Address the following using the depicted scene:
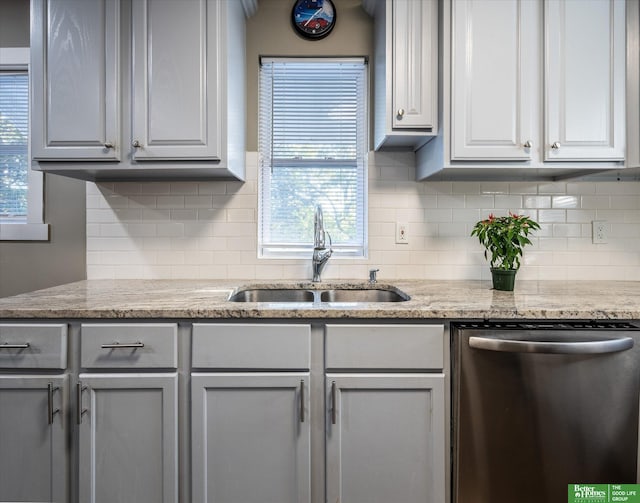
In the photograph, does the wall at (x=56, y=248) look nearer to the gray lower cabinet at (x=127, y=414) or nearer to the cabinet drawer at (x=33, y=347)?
the cabinet drawer at (x=33, y=347)

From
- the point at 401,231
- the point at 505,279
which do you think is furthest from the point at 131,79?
the point at 505,279

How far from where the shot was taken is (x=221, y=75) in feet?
5.72

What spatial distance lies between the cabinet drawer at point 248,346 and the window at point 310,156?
0.82 m

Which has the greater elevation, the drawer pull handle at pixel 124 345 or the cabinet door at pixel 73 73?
the cabinet door at pixel 73 73

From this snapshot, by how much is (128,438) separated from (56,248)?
1.25m

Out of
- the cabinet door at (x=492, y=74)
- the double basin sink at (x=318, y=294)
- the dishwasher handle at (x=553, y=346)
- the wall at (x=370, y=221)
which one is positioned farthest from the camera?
the wall at (x=370, y=221)

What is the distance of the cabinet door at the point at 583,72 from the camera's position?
5.63 ft

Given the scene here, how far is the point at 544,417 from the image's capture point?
139cm

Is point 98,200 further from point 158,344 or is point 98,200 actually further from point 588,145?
point 588,145

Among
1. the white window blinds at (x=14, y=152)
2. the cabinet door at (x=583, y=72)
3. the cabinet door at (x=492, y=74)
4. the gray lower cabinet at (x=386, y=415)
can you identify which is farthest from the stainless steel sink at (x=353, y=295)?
the white window blinds at (x=14, y=152)

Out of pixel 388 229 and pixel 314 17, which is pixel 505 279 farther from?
pixel 314 17

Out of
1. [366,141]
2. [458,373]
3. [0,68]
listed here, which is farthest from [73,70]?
[458,373]

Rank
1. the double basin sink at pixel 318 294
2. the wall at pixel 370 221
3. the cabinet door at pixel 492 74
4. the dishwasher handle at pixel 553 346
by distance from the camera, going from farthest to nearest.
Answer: the wall at pixel 370 221 < the double basin sink at pixel 318 294 < the cabinet door at pixel 492 74 < the dishwasher handle at pixel 553 346

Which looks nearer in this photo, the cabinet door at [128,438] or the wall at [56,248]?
the cabinet door at [128,438]
